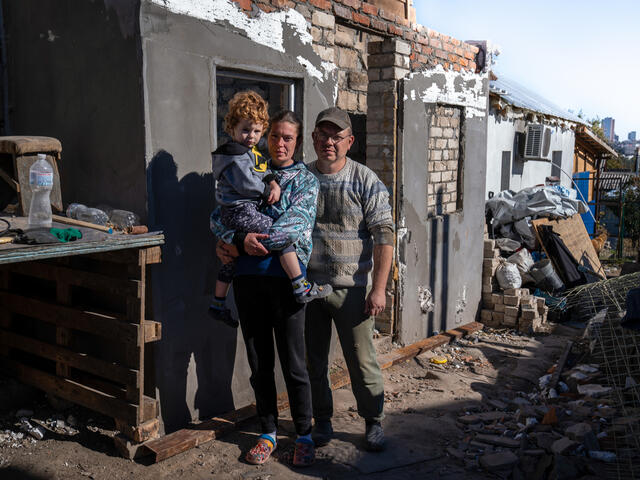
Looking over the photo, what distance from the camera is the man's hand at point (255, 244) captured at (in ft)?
10.3

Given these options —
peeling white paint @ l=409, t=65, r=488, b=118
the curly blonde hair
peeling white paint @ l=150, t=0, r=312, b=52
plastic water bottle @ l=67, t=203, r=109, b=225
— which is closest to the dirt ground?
plastic water bottle @ l=67, t=203, r=109, b=225

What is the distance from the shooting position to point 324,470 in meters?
3.44

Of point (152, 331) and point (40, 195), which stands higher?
point (40, 195)

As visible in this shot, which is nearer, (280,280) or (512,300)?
(280,280)

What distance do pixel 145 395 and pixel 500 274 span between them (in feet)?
16.5

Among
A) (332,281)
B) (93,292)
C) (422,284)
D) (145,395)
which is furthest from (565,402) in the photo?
(93,292)

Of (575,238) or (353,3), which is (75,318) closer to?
(353,3)

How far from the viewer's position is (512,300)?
7.11 meters

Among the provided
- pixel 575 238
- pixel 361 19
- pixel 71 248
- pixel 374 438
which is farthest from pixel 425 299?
pixel 575 238

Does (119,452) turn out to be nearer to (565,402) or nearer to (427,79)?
(565,402)

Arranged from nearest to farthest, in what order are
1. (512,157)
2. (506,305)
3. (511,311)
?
1. (511,311)
2. (506,305)
3. (512,157)

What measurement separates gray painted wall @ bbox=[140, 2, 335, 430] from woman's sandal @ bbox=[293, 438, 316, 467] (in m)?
0.85

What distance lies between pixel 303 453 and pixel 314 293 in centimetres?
98

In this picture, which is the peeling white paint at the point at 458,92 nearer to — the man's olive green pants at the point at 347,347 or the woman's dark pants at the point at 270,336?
the man's olive green pants at the point at 347,347
